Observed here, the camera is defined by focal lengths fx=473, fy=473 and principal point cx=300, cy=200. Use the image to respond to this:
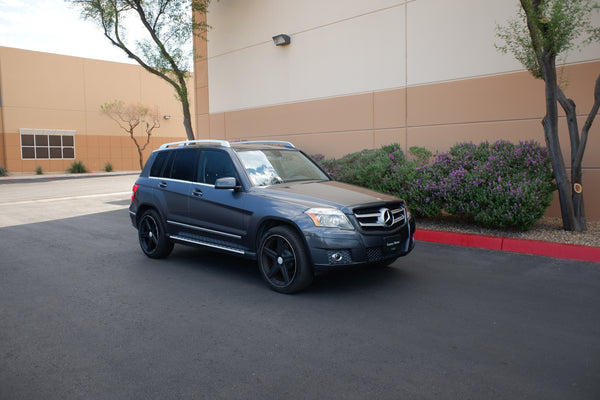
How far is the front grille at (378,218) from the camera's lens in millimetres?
5371

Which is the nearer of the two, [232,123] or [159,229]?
[159,229]

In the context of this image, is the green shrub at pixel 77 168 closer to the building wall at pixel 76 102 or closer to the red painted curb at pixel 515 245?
the building wall at pixel 76 102

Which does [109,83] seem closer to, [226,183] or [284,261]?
[226,183]

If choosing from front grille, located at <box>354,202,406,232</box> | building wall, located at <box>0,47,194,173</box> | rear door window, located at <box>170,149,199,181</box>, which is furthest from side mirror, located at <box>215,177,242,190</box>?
building wall, located at <box>0,47,194,173</box>

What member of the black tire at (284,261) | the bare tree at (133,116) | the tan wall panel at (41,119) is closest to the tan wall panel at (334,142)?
the black tire at (284,261)

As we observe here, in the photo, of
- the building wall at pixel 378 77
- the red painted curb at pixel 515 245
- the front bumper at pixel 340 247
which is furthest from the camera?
the building wall at pixel 378 77

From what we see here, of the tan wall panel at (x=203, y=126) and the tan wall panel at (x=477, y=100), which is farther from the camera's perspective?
the tan wall panel at (x=203, y=126)

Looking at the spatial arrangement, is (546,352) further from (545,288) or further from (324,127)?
(324,127)

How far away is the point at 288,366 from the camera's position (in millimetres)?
3627

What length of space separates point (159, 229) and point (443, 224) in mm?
5460

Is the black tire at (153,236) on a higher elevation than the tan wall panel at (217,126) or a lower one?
lower

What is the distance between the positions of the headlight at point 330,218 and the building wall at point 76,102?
115 ft

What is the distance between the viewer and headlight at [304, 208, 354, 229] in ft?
17.2

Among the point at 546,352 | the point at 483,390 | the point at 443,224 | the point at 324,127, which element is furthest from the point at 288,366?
the point at 324,127
